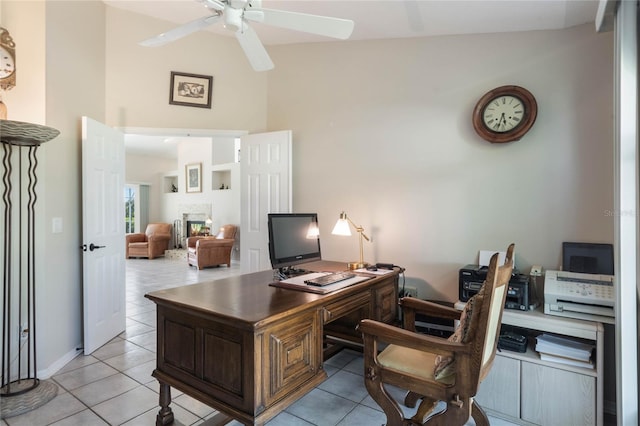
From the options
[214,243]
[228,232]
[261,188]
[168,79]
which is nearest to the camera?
[168,79]

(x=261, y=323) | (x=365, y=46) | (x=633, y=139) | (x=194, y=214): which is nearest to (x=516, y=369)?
(x=633, y=139)

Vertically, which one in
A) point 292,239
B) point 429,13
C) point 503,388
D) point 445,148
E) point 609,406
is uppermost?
point 429,13

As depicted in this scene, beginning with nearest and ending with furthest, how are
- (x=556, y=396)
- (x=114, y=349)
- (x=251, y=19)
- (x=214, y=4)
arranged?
1. (x=214, y=4)
2. (x=251, y=19)
3. (x=556, y=396)
4. (x=114, y=349)

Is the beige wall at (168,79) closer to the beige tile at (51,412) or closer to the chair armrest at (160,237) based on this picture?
the beige tile at (51,412)

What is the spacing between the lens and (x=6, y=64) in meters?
2.40

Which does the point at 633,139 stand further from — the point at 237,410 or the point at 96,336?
the point at 96,336

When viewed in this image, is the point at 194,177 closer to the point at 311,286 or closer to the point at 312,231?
the point at 312,231

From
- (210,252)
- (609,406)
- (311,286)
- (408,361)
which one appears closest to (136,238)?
(210,252)

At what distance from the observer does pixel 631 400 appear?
1424 mm

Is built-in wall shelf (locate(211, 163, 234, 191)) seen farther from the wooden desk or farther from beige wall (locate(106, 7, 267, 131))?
the wooden desk

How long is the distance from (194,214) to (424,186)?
7.85m

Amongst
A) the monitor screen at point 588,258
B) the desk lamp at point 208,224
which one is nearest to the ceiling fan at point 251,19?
the monitor screen at point 588,258

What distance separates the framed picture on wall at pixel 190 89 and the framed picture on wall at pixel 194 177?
5969 mm

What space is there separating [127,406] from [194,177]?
26.1ft
